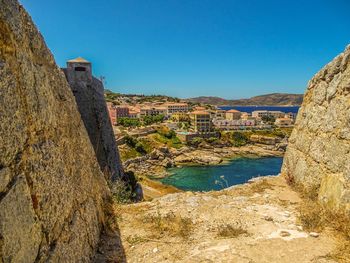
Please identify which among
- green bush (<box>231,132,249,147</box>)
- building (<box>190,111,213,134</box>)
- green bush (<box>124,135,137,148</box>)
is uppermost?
building (<box>190,111,213,134</box>)

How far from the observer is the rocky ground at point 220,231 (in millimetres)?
3869

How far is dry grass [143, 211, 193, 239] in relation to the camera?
4582mm

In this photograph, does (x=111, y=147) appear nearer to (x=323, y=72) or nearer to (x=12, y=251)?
(x=323, y=72)

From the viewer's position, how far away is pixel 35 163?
101 inches

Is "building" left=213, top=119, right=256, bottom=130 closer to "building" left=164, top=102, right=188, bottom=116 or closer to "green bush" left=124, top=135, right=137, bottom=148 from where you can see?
"building" left=164, top=102, right=188, bottom=116

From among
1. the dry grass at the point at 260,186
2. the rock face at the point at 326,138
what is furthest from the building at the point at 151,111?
the rock face at the point at 326,138

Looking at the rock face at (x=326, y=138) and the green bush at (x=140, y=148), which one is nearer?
the rock face at (x=326, y=138)

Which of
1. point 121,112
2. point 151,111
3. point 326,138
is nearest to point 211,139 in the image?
point 121,112

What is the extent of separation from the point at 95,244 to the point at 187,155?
6179 cm

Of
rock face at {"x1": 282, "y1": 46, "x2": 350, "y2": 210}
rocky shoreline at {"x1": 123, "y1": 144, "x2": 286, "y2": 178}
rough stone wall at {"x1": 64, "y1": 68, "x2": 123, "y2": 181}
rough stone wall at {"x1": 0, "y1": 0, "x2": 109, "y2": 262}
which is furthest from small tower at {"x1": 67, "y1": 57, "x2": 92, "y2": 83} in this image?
rocky shoreline at {"x1": 123, "y1": 144, "x2": 286, "y2": 178}

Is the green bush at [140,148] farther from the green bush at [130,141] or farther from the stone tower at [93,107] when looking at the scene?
the stone tower at [93,107]

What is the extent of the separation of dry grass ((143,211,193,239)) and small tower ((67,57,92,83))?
13.6 m

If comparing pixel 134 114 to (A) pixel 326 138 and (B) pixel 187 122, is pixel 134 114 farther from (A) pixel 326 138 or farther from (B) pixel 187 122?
(A) pixel 326 138

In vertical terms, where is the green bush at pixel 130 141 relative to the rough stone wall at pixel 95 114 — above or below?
below
